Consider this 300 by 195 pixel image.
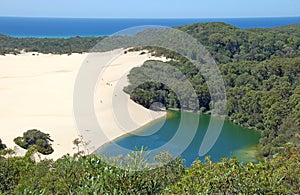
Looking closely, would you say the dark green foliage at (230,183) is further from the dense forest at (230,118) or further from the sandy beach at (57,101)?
the sandy beach at (57,101)

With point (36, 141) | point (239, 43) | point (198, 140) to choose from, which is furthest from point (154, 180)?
point (239, 43)

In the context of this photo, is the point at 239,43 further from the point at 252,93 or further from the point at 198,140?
the point at 198,140

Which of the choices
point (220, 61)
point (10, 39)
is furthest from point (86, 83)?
point (10, 39)

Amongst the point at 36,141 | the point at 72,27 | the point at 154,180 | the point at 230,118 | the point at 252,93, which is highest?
the point at 154,180

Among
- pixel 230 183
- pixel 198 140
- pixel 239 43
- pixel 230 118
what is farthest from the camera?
pixel 239 43

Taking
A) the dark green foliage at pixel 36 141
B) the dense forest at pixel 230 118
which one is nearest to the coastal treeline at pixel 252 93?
the dense forest at pixel 230 118

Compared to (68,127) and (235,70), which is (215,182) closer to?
(68,127)

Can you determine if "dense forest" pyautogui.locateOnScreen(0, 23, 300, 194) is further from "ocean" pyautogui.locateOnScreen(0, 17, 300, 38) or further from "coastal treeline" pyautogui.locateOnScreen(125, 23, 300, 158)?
"ocean" pyautogui.locateOnScreen(0, 17, 300, 38)
